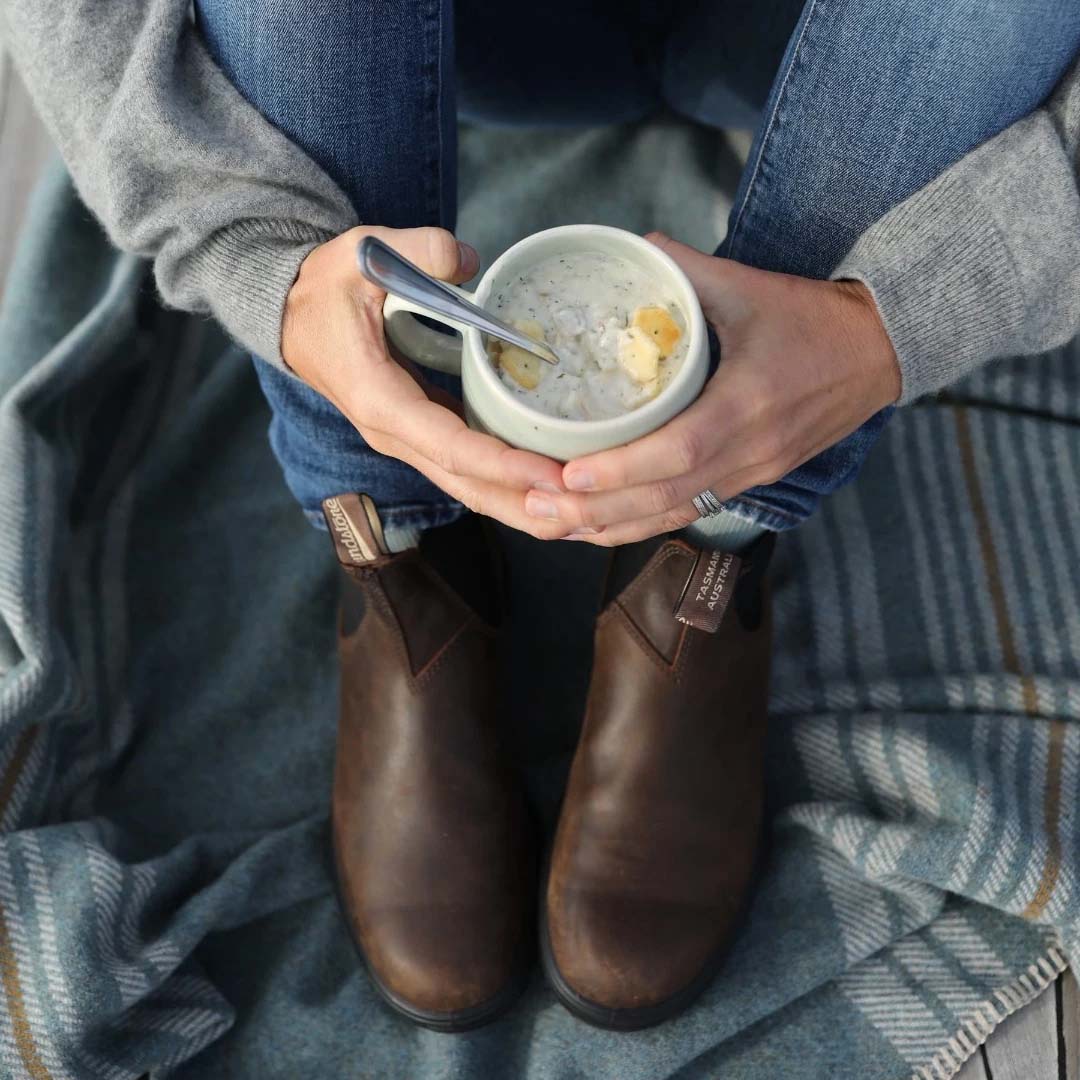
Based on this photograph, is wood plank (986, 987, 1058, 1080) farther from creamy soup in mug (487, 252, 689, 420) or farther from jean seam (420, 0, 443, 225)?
jean seam (420, 0, 443, 225)

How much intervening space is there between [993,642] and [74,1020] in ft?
2.68

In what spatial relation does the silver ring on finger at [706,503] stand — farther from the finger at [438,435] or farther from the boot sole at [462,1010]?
the boot sole at [462,1010]

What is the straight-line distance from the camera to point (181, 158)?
655 millimetres

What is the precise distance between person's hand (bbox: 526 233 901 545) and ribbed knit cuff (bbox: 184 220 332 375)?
222mm

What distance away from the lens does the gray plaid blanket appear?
829mm

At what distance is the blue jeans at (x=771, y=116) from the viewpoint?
0.65 metres

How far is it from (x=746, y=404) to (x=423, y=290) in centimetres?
20

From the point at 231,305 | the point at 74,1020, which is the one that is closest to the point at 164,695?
the point at 74,1020

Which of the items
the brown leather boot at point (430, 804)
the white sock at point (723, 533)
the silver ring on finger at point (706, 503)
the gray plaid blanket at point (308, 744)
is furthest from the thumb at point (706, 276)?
the gray plaid blanket at point (308, 744)

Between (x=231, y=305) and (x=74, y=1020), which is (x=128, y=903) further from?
(x=231, y=305)

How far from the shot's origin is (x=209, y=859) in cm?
91

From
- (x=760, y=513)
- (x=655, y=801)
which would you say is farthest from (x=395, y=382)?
(x=655, y=801)

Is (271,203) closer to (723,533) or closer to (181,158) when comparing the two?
(181,158)

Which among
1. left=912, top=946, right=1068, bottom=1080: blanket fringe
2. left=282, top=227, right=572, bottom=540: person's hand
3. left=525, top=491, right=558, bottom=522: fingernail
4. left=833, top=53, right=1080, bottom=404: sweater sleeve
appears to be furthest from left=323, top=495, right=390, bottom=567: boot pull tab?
left=912, top=946, right=1068, bottom=1080: blanket fringe
